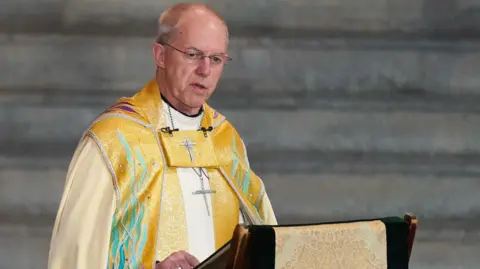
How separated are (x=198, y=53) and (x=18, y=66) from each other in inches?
60.5

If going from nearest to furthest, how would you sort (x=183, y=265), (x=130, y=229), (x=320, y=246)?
(x=320, y=246) < (x=183, y=265) < (x=130, y=229)

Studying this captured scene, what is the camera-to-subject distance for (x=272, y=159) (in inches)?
172

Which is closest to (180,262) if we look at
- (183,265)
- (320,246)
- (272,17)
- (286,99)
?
(183,265)

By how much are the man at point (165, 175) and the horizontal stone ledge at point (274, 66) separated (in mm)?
1173

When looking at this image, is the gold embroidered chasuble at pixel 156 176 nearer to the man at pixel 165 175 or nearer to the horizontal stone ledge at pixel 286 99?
the man at pixel 165 175

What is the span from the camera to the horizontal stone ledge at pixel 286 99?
13.9ft

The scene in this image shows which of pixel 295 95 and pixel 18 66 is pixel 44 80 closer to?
pixel 18 66

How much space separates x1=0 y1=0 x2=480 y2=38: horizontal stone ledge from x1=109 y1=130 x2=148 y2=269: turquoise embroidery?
58.5 inches

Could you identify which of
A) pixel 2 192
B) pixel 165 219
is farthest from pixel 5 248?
pixel 165 219

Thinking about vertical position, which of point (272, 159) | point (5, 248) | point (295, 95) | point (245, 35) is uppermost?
point (245, 35)

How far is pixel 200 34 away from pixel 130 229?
0.62 metres

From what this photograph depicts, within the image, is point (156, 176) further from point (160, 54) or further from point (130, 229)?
point (160, 54)

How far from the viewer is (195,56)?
295 centimetres

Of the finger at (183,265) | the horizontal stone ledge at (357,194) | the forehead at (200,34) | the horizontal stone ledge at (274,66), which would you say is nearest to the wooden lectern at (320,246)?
the finger at (183,265)
